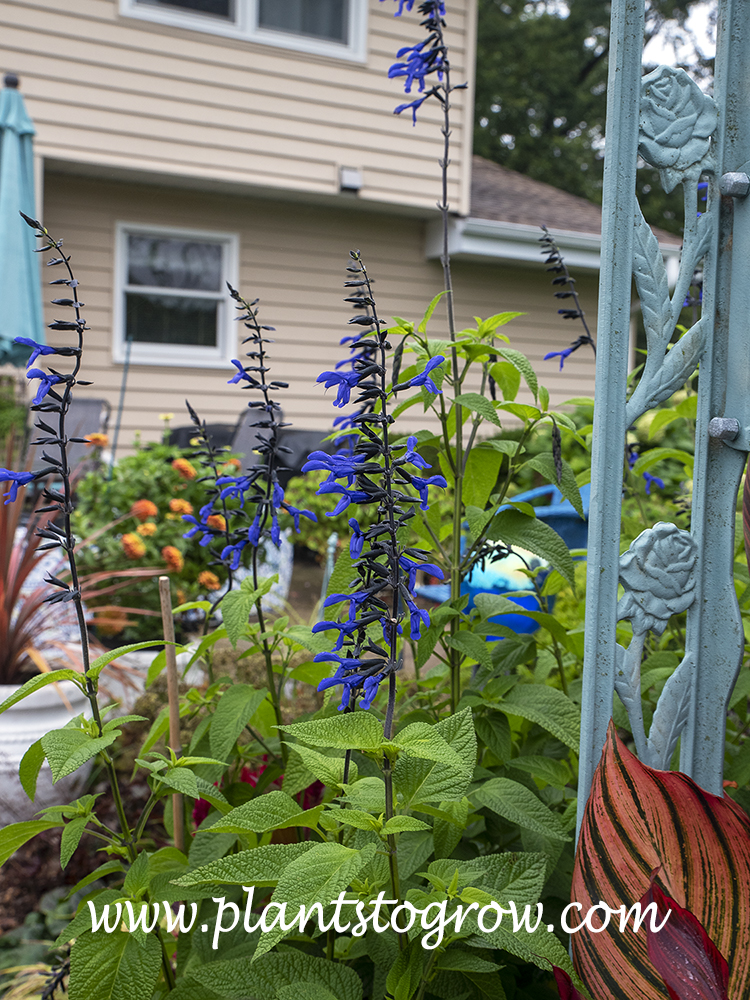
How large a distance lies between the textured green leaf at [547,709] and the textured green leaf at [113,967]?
0.51 meters

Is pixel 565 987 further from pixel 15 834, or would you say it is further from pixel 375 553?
pixel 15 834

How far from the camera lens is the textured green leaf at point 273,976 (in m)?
0.85

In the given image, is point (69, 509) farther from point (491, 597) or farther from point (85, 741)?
point (491, 597)

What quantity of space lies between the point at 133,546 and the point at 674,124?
2765mm

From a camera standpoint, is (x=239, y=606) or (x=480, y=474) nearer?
(x=239, y=606)

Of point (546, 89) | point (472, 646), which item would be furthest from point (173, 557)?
point (546, 89)

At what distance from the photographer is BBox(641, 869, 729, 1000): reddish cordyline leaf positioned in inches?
27.1

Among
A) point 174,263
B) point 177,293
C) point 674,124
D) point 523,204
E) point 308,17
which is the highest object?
point 308,17

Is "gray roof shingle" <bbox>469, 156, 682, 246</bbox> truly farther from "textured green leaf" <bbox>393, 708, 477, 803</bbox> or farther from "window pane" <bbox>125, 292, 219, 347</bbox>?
"textured green leaf" <bbox>393, 708, 477, 803</bbox>

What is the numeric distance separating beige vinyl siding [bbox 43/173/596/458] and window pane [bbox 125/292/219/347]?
276 mm

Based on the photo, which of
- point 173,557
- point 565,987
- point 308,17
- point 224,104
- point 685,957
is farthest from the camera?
point 308,17

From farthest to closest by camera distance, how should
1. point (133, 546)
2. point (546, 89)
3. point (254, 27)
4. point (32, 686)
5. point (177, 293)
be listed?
point (546, 89), point (177, 293), point (254, 27), point (133, 546), point (32, 686)

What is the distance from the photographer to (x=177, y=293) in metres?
7.39

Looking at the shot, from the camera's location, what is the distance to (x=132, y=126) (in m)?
6.48
